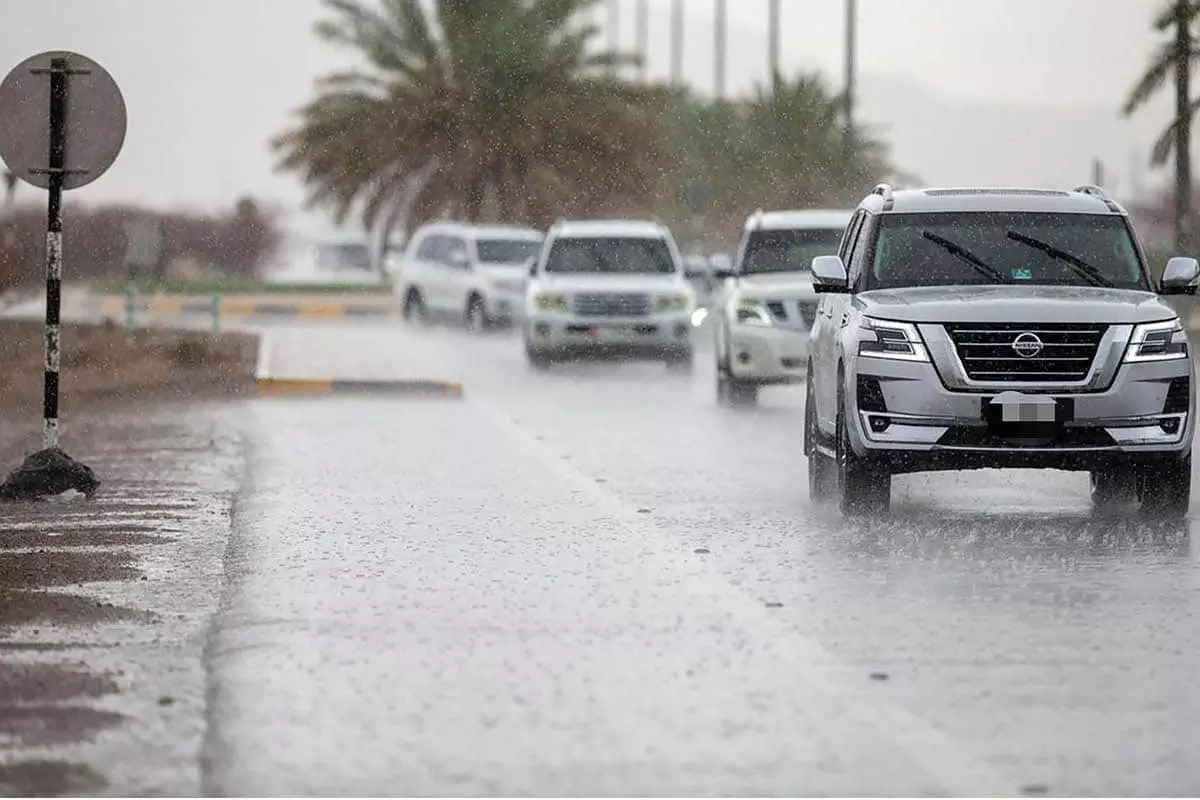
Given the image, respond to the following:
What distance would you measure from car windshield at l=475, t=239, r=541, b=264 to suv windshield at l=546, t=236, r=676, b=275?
1014 centimetres

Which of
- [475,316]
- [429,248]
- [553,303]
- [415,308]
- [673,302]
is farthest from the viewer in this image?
[415,308]

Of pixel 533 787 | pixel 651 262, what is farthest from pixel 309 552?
pixel 651 262

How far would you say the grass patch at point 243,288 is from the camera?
64.6 m

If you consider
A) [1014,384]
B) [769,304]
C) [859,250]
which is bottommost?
[1014,384]

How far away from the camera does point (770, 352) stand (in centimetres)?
2536

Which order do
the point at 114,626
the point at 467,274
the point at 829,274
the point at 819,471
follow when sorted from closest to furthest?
the point at 114,626 → the point at 829,274 → the point at 819,471 → the point at 467,274

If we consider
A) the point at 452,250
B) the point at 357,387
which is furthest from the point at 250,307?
the point at 357,387

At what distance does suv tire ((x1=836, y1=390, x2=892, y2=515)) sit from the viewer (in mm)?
14688

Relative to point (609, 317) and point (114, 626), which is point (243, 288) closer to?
point (609, 317)

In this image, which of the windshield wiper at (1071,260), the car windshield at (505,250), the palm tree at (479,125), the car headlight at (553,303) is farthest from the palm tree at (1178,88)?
the windshield wiper at (1071,260)

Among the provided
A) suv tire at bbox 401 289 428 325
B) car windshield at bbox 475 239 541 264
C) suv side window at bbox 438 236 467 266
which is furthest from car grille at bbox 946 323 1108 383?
suv tire at bbox 401 289 428 325

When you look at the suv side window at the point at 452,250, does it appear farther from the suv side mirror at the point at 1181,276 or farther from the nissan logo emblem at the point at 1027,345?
the nissan logo emblem at the point at 1027,345

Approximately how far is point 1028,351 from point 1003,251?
1.35 meters

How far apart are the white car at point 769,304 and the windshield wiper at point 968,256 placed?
8937 mm
